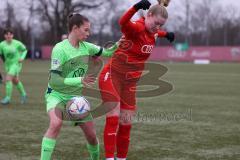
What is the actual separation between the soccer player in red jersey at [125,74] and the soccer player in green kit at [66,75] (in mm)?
419

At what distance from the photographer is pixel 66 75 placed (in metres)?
5.51

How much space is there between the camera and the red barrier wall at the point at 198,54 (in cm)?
5662

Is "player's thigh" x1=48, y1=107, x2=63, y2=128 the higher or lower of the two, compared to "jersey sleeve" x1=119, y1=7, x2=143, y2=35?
lower

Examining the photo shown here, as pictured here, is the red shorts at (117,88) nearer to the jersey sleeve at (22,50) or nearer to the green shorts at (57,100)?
the green shorts at (57,100)

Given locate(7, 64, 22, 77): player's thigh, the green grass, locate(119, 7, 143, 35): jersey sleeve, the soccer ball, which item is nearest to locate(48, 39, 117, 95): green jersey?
the soccer ball

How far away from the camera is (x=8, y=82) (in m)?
13.3

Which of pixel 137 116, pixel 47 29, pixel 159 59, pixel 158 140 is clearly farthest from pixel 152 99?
pixel 47 29

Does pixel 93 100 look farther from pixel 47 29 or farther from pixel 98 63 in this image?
pixel 47 29

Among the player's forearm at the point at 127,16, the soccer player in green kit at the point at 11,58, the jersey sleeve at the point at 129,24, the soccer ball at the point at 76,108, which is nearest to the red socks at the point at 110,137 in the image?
the soccer ball at the point at 76,108

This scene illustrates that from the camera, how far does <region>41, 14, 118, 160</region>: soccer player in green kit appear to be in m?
5.32

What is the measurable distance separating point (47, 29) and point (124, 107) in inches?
2623

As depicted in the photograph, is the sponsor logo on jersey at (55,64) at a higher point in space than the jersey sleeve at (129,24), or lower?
lower

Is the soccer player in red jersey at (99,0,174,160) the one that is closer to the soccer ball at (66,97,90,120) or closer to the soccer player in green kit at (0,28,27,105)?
the soccer ball at (66,97,90,120)

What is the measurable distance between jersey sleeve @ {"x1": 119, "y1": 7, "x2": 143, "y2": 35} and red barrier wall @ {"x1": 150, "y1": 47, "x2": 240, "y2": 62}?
5070 cm
